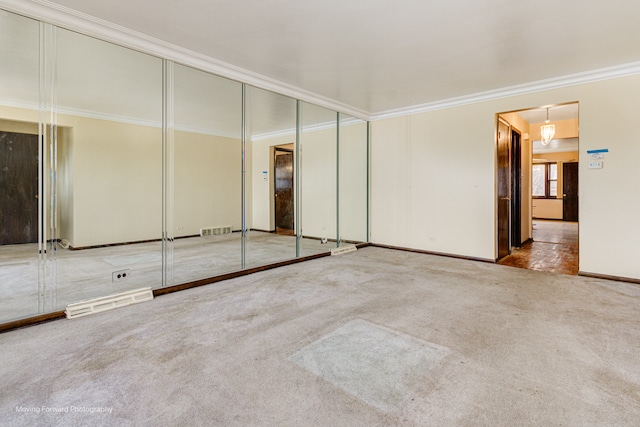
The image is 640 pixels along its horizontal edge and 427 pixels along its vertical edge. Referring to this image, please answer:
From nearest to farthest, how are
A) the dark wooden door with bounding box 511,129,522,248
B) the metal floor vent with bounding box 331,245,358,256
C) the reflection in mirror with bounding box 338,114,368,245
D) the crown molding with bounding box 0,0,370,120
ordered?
the crown molding with bounding box 0,0,370,120
the metal floor vent with bounding box 331,245,358,256
the reflection in mirror with bounding box 338,114,368,245
the dark wooden door with bounding box 511,129,522,248

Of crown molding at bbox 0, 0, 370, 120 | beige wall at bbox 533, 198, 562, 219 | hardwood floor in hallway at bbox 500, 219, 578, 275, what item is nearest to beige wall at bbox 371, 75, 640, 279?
hardwood floor in hallway at bbox 500, 219, 578, 275

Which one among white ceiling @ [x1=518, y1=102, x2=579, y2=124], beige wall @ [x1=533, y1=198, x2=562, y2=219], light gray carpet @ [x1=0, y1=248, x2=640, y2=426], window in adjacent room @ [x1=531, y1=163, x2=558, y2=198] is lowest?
light gray carpet @ [x1=0, y1=248, x2=640, y2=426]

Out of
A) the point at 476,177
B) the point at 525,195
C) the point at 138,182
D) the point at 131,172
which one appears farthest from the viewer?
the point at 525,195

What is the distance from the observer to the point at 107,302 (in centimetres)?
310

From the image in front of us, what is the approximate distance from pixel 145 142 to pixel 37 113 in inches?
50.3

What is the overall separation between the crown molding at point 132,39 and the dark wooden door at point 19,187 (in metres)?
1.07

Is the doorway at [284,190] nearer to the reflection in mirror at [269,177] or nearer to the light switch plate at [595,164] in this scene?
the reflection in mirror at [269,177]

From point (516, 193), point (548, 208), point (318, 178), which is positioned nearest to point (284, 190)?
point (318, 178)

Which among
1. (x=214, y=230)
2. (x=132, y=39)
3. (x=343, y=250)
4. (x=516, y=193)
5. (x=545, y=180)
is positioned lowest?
(x=343, y=250)

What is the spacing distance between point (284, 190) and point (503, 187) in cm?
386

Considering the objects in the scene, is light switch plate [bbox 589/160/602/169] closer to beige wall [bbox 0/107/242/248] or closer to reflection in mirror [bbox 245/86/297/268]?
reflection in mirror [bbox 245/86/297/268]

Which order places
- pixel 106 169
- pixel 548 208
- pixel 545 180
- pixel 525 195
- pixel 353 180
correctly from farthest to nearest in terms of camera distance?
pixel 545 180 → pixel 548 208 → pixel 525 195 → pixel 353 180 → pixel 106 169

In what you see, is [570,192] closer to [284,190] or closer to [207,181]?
[284,190]

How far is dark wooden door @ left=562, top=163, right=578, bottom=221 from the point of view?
1183 cm
